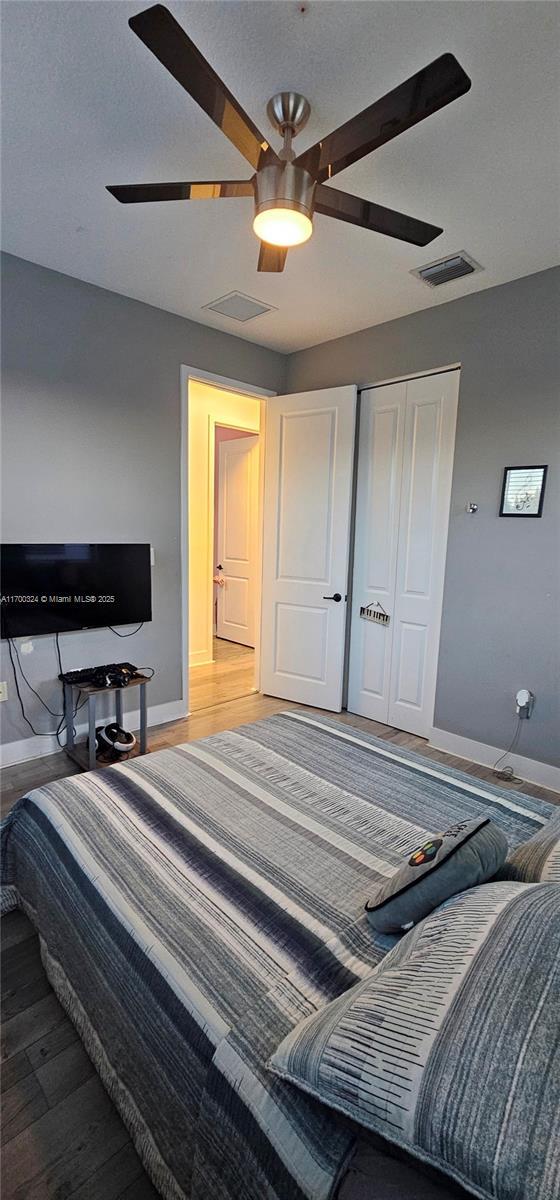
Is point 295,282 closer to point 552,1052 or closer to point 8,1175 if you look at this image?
point 552,1052

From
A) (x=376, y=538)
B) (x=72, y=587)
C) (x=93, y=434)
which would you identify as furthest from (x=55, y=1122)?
(x=376, y=538)

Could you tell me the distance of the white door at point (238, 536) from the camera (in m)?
5.68

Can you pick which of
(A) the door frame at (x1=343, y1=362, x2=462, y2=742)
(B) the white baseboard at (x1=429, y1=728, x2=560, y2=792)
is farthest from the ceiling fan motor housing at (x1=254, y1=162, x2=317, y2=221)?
(B) the white baseboard at (x1=429, y1=728, x2=560, y2=792)

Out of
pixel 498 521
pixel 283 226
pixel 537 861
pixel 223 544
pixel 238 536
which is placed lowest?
pixel 537 861

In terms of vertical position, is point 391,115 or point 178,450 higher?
point 391,115

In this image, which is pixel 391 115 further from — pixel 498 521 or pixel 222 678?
pixel 222 678

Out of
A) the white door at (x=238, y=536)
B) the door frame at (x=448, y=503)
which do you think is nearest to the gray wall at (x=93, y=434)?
the door frame at (x=448, y=503)

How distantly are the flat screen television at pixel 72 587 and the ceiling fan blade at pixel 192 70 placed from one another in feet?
7.12

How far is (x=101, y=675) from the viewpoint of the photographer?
116 inches

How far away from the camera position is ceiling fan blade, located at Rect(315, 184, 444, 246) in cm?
160

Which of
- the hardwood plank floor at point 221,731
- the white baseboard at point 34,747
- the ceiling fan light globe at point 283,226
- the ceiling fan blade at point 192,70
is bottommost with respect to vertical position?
the hardwood plank floor at point 221,731

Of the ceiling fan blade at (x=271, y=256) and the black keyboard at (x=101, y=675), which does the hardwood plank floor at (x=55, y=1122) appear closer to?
the black keyboard at (x=101, y=675)

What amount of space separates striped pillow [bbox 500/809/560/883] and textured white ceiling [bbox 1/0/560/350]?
2.11 metres

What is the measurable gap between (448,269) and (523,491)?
1233mm
